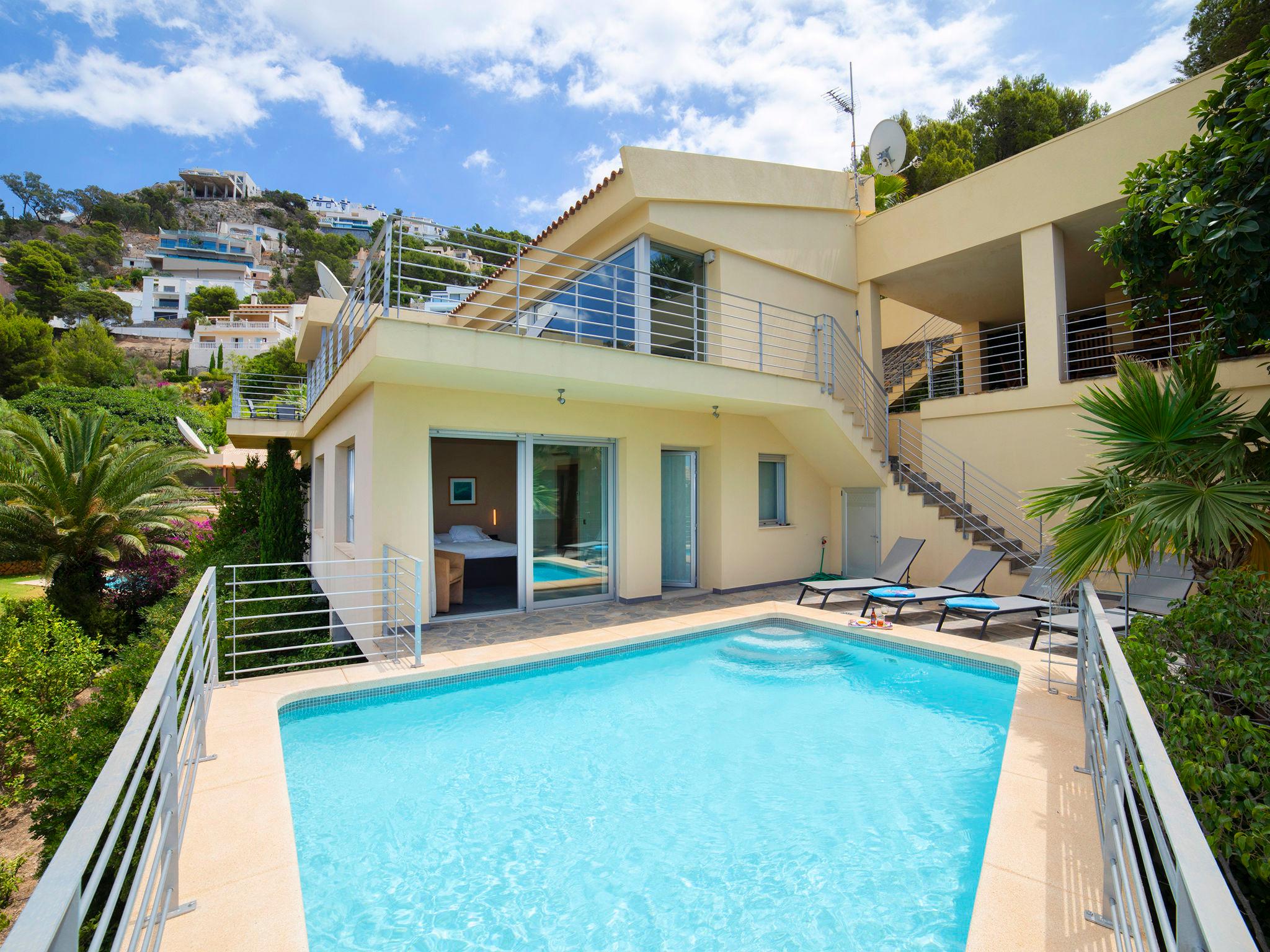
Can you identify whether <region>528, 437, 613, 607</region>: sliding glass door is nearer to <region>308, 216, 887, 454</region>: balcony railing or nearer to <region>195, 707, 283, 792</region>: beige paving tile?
<region>308, 216, 887, 454</region>: balcony railing

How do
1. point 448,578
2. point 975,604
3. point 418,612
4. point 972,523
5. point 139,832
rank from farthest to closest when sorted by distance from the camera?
point 972,523, point 448,578, point 975,604, point 418,612, point 139,832

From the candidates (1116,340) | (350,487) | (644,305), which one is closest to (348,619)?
(350,487)

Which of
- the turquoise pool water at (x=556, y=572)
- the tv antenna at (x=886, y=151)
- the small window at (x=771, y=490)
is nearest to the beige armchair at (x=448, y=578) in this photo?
the turquoise pool water at (x=556, y=572)

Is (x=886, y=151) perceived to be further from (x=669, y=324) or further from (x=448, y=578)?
(x=448, y=578)

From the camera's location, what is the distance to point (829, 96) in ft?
47.9

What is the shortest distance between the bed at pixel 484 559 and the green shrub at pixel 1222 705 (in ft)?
32.0

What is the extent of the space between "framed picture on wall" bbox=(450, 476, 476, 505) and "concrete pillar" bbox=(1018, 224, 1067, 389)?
480 inches

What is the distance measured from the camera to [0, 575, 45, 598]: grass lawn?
53.5 ft

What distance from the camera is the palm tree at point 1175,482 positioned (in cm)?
469

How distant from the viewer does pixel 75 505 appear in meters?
12.2

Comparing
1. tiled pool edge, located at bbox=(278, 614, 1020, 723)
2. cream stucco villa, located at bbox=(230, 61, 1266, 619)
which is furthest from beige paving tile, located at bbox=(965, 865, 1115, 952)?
cream stucco villa, located at bbox=(230, 61, 1266, 619)

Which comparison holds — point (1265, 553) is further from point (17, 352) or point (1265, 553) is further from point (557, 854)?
point (17, 352)

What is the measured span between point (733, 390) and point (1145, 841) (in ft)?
27.5

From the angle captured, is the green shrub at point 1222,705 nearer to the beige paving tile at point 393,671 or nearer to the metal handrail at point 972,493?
the beige paving tile at point 393,671
